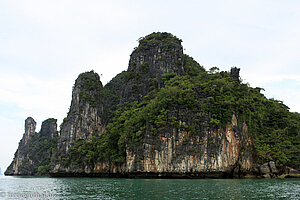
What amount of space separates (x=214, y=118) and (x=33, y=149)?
7077 centimetres

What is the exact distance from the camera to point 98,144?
4478 cm

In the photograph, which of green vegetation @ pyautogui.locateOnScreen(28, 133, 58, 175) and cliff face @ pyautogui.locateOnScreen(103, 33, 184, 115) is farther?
green vegetation @ pyautogui.locateOnScreen(28, 133, 58, 175)

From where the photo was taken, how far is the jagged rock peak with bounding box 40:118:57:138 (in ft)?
284

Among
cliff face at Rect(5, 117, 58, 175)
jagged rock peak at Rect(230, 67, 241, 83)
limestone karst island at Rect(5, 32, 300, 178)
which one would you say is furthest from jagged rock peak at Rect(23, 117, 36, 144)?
jagged rock peak at Rect(230, 67, 241, 83)

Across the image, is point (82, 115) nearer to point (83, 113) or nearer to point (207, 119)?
point (83, 113)

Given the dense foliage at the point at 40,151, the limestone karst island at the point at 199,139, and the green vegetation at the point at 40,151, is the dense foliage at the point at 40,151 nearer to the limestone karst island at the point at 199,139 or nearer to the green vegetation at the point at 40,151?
the green vegetation at the point at 40,151

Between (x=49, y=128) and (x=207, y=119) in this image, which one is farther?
(x=49, y=128)

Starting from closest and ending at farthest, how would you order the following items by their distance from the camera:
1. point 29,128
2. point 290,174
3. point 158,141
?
point 290,174
point 158,141
point 29,128

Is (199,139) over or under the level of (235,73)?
under

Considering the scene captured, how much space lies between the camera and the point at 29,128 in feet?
305

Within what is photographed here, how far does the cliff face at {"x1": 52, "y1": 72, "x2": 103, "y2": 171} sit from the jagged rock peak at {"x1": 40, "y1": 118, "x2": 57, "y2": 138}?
3182 cm

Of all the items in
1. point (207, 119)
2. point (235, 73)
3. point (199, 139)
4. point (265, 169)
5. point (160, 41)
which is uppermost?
point (160, 41)

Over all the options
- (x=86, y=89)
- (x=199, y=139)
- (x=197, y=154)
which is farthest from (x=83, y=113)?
(x=197, y=154)

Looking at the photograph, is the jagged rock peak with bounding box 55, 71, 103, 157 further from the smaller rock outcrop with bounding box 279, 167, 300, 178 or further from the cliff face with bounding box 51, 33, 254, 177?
the smaller rock outcrop with bounding box 279, 167, 300, 178
